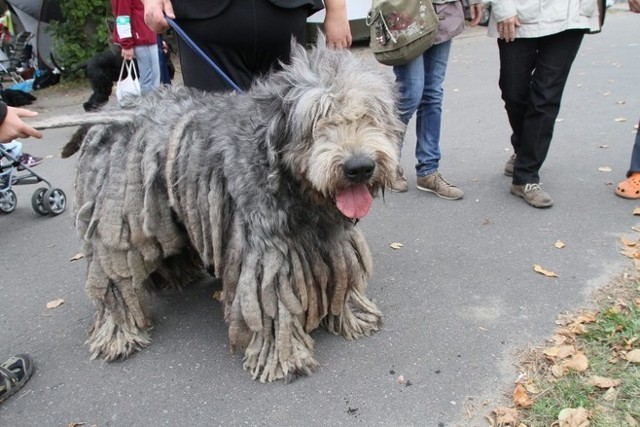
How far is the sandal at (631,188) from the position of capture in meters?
4.32

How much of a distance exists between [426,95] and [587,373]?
2.68 metres

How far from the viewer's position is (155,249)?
114 inches

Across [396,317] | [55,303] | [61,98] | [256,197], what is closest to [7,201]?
[55,303]

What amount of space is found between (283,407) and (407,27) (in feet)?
9.33

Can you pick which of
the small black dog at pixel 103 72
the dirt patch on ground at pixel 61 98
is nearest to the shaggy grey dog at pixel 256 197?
the small black dog at pixel 103 72

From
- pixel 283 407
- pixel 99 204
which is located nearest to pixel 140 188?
pixel 99 204

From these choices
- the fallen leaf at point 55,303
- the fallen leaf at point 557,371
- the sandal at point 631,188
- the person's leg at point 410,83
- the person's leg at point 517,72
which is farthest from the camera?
the sandal at point 631,188

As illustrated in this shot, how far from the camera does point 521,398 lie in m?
2.46

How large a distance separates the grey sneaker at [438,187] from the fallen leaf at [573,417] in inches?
98.3

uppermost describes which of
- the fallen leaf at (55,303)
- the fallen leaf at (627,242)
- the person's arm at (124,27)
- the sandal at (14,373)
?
the person's arm at (124,27)

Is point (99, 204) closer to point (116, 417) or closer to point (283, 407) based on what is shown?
point (116, 417)

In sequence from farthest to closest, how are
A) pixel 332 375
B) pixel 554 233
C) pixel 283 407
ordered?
pixel 554 233, pixel 332 375, pixel 283 407

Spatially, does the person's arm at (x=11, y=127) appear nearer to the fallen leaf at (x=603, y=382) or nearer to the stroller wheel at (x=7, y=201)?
the fallen leaf at (x=603, y=382)

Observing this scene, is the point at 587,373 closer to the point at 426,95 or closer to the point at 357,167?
the point at 357,167
